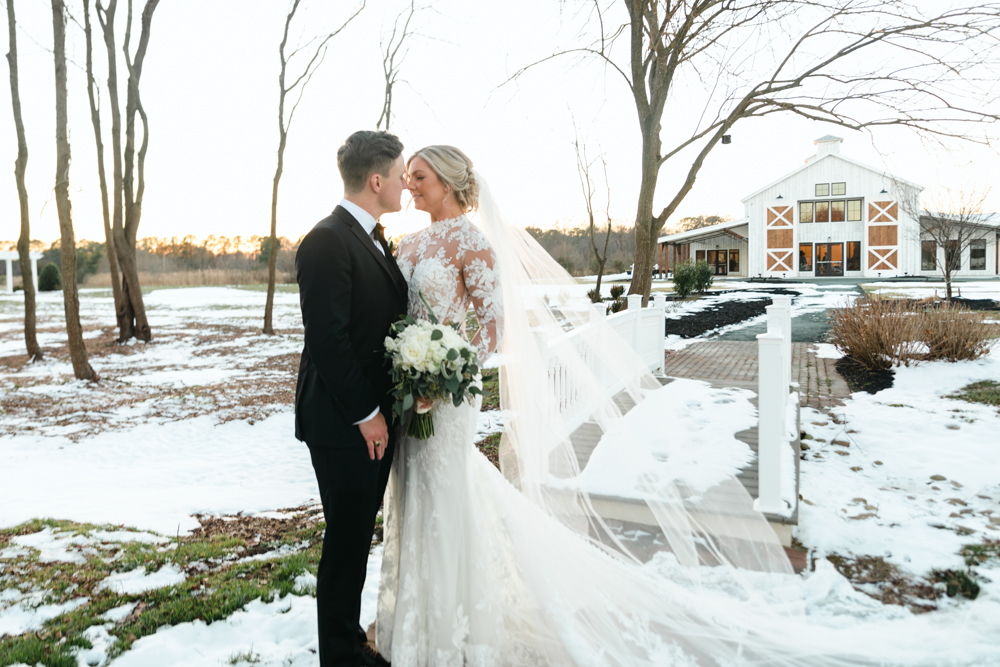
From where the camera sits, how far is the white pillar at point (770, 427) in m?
4.05

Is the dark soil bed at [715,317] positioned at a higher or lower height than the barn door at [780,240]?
lower

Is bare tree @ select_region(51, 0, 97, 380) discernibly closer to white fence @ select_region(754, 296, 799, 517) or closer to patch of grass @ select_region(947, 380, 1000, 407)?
white fence @ select_region(754, 296, 799, 517)

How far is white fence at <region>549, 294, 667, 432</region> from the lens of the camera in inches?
195

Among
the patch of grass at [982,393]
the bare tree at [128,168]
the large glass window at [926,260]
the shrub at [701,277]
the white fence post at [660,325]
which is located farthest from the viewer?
the large glass window at [926,260]

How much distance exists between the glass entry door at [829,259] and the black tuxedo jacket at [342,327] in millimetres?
40089

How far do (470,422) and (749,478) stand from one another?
9.77 feet

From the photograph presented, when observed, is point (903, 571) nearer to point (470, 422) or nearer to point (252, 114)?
point (470, 422)

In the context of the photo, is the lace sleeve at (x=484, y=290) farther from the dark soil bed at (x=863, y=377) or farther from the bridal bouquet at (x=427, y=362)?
the dark soil bed at (x=863, y=377)

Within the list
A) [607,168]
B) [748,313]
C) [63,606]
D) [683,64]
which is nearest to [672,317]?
[748,313]

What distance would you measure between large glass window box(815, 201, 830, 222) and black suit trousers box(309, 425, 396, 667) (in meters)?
39.9

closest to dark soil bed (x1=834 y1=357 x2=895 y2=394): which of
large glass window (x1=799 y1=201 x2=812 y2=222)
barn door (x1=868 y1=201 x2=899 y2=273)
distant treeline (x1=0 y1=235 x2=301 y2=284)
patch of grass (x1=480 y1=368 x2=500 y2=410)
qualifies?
patch of grass (x1=480 y1=368 x2=500 y2=410)

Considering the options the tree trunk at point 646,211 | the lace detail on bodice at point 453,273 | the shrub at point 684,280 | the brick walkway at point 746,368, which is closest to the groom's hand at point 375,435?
the lace detail on bodice at point 453,273

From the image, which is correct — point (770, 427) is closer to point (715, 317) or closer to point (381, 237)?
point (381, 237)

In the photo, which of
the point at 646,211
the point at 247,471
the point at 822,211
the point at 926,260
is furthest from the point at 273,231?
the point at 926,260
